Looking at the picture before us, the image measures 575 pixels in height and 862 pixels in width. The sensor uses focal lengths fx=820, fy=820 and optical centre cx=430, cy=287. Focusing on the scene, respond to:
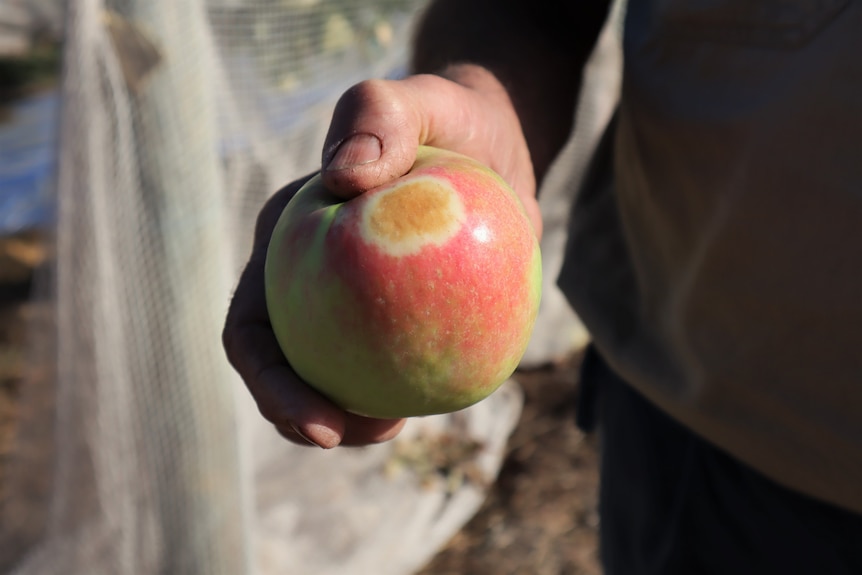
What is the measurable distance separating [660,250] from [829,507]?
56 centimetres

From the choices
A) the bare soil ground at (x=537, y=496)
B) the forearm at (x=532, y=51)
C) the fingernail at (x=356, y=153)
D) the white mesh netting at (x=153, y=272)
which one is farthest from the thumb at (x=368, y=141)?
the bare soil ground at (x=537, y=496)

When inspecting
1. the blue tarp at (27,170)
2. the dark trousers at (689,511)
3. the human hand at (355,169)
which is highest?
the human hand at (355,169)

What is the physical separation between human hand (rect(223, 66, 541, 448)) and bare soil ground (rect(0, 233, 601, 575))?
206 cm

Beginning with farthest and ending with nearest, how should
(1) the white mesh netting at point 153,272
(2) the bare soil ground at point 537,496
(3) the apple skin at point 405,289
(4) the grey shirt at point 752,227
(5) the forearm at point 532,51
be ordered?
1. (2) the bare soil ground at point 537,496
2. (1) the white mesh netting at point 153,272
3. (5) the forearm at point 532,51
4. (4) the grey shirt at point 752,227
5. (3) the apple skin at point 405,289

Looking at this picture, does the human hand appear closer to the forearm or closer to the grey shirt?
the forearm

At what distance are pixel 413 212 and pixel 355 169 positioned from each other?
0.29ft

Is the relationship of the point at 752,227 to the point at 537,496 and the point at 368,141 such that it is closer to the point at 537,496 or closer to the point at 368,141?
the point at 368,141

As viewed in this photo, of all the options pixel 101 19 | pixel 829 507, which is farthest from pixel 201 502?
pixel 829 507

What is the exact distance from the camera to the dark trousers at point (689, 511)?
1.50m

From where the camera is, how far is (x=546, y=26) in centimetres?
171

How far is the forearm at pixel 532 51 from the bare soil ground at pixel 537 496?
1.99 metres

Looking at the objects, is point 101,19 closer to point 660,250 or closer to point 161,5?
point 161,5

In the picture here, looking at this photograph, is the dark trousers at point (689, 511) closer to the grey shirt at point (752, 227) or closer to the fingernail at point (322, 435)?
the grey shirt at point (752, 227)

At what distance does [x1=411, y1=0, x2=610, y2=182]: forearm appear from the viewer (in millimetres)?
1621
